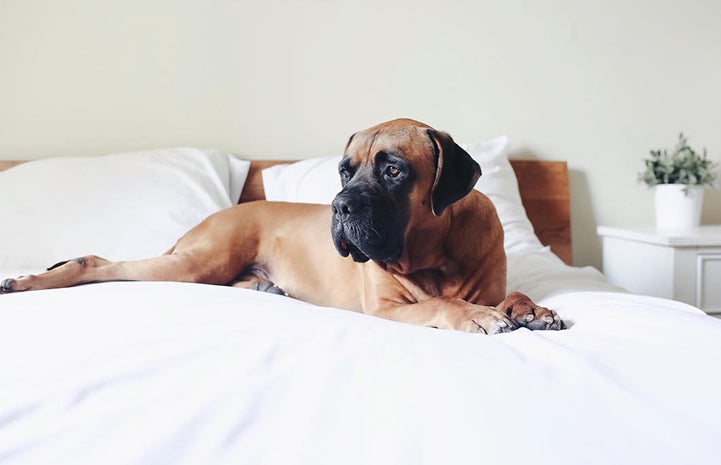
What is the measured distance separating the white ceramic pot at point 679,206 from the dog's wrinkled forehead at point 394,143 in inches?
60.1

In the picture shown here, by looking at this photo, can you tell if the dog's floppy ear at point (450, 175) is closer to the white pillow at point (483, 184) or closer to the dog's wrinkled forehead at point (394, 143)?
the dog's wrinkled forehead at point (394, 143)

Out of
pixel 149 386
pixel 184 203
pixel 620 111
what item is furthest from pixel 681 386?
pixel 620 111

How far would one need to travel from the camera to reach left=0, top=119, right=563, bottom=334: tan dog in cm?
119

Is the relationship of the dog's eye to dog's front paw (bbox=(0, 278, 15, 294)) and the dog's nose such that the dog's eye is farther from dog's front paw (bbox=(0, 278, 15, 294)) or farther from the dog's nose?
dog's front paw (bbox=(0, 278, 15, 294))

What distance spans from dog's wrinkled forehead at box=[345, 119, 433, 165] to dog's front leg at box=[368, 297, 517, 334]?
310 mm

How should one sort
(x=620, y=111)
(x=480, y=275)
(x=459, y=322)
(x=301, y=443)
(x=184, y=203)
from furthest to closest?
1. (x=620, y=111)
2. (x=184, y=203)
3. (x=480, y=275)
4. (x=459, y=322)
5. (x=301, y=443)

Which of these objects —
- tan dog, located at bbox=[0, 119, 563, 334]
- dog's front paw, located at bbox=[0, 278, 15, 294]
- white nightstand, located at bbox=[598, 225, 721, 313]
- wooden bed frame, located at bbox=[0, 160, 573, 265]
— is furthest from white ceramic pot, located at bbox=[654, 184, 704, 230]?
dog's front paw, located at bbox=[0, 278, 15, 294]

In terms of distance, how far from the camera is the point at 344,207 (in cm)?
119

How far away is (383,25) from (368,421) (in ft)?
7.00

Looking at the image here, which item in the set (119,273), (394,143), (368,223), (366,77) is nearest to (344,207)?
(368,223)

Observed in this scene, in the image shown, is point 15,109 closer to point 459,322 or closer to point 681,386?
point 459,322

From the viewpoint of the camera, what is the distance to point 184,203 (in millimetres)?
2066

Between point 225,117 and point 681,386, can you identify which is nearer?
point 681,386

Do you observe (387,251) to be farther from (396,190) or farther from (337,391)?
(337,391)
